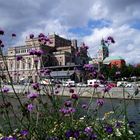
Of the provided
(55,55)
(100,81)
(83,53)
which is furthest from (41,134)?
(55,55)

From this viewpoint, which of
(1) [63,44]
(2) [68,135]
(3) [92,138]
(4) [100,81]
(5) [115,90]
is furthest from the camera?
(1) [63,44]

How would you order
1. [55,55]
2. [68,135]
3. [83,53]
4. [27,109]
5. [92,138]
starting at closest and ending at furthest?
[68,135]
[92,138]
[27,109]
[83,53]
[55,55]

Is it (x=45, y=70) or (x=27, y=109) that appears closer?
(x=27, y=109)

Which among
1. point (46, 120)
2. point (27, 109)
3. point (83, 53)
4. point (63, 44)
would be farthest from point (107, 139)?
point (63, 44)

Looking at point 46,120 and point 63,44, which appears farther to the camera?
point 63,44

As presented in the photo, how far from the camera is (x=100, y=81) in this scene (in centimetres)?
455

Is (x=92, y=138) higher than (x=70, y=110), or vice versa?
(x=70, y=110)

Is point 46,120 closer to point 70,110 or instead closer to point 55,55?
point 70,110

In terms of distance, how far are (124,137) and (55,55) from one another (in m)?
97.7

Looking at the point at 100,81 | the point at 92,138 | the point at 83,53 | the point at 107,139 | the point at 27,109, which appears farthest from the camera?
the point at 83,53

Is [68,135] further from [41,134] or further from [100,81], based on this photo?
[100,81]

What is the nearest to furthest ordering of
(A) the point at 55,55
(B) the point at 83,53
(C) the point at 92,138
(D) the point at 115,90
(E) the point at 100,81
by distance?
(C) the point at 92,138, (E) the point at 100,81, (B) the point at 83,53, (D) the point at 115,90, (A) the point at 55,55

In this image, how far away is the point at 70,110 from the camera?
3.50 m

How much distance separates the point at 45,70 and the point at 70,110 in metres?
1.42
